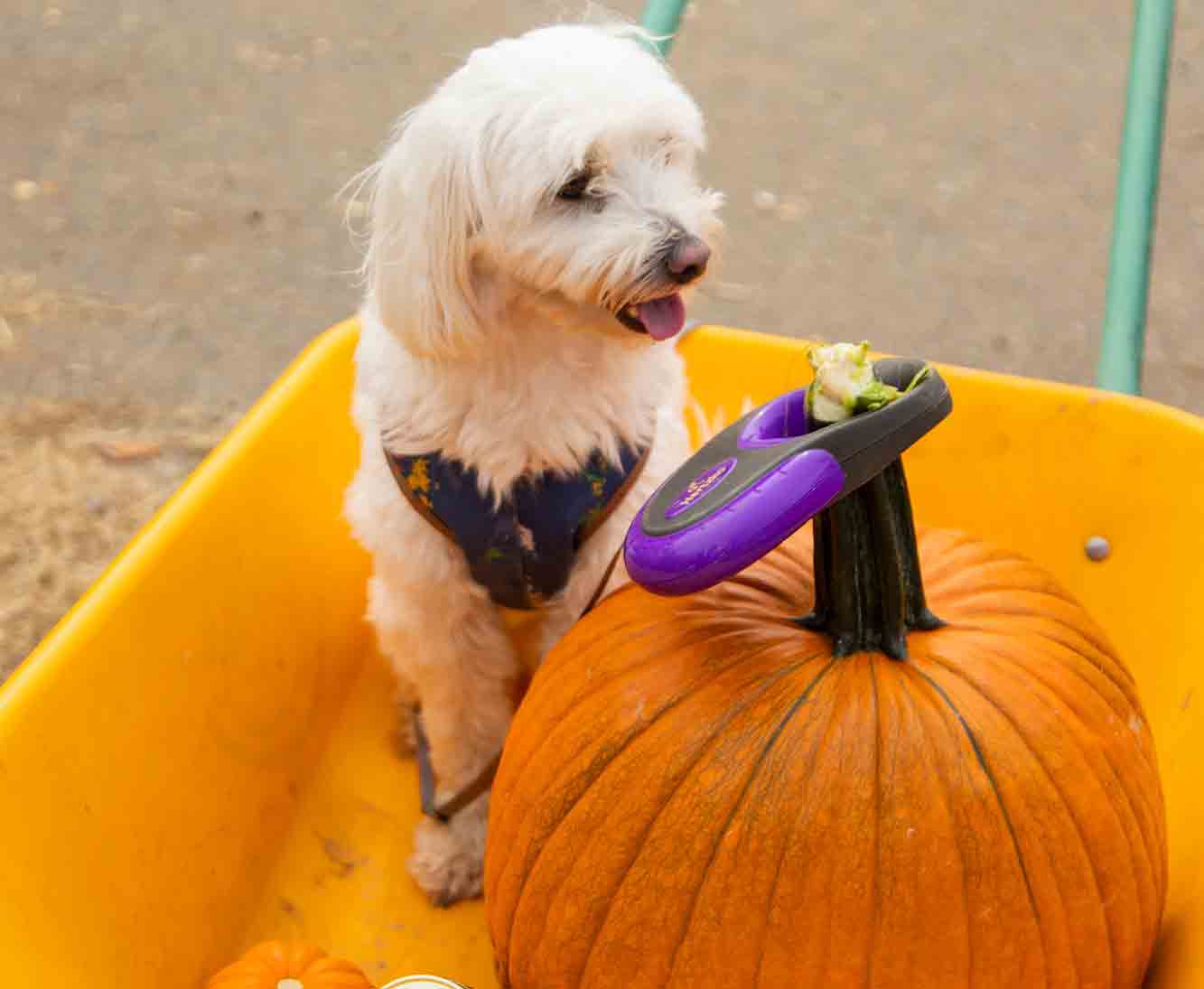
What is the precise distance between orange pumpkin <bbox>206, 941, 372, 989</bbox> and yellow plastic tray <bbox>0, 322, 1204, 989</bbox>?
0.30 ft

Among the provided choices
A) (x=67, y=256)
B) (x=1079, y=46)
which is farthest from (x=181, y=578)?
(x=1079, y=46)

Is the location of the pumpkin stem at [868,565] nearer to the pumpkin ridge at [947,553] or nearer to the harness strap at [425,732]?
the pumpkin ridge at [947,553]

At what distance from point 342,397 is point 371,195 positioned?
1.37 ft

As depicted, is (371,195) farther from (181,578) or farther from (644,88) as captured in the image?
(181,578)

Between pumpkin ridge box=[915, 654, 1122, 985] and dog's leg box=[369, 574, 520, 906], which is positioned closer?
pumpkin ridge box=[915, 654, 1122, 985]

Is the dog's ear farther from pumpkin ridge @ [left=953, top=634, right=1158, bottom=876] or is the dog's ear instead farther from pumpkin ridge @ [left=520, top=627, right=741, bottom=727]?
pumpkin ridge @ [left=953, top=634, right=1158, bottom=876]

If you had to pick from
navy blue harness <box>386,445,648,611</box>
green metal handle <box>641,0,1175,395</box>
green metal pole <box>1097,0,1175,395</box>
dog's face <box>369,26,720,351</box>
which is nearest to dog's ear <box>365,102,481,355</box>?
dog's face <box>369,26,720,351</box>

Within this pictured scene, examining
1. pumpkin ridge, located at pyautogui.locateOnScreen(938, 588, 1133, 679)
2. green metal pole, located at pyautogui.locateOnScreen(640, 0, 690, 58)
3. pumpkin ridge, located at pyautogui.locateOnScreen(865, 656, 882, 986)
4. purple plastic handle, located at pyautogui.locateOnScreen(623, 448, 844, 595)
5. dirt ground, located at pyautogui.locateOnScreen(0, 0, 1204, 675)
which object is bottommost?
dirt ground, located at pyautogui.locateOnScreen(0, 0, 1204, 675)

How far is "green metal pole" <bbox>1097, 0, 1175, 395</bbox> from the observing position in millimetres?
1515

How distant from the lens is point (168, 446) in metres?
2.73

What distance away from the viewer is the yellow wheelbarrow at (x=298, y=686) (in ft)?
3.82

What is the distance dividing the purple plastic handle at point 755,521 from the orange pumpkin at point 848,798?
0.12m

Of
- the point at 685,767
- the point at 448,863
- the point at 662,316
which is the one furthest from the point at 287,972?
the point at 662,316

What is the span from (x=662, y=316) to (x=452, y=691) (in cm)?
54
